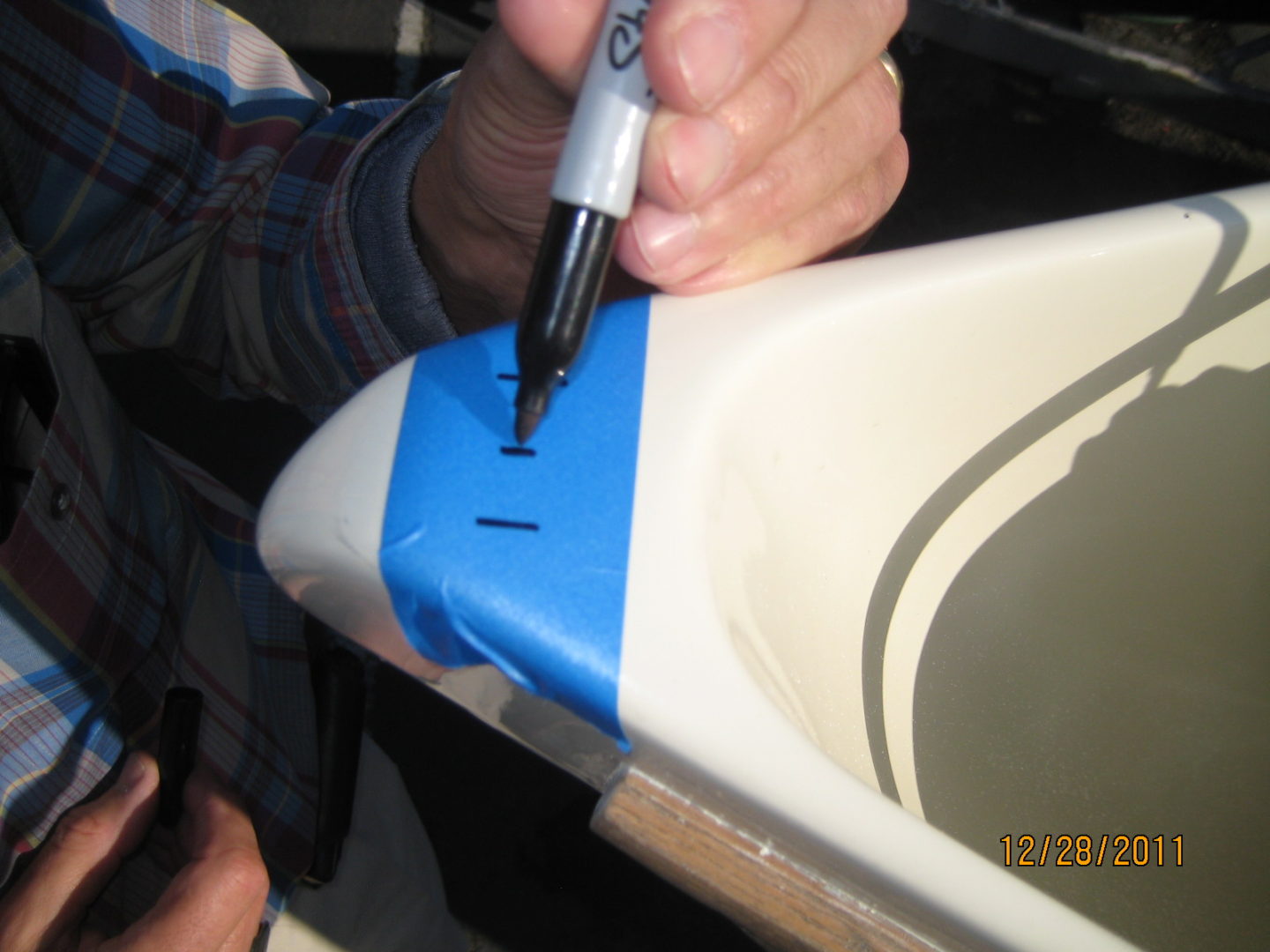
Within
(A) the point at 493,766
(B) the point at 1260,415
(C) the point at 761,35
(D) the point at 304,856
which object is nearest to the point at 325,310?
(C) the point at 761,35

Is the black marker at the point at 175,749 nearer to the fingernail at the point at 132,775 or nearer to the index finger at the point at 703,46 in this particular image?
the fingernail at the point at 132,775

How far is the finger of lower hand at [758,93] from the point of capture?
12.4 inches

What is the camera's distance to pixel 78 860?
0.49 m

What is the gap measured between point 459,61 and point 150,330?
77 cm

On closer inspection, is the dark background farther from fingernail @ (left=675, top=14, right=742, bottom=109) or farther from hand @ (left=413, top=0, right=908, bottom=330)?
fingernail @ (left=675, top=14, right=742, bottom=109)

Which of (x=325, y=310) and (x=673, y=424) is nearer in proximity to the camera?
(x=673, y=424)

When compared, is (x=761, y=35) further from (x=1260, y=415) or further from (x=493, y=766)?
(x=493, y=766)

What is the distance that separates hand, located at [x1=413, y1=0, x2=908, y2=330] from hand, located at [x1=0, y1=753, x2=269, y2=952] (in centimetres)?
44

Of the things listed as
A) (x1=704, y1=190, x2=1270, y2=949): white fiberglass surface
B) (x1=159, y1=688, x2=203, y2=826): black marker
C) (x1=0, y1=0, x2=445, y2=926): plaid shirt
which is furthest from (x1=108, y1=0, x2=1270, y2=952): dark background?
(x1=704, y1=190, x2=1270, y2=949): white fiberglass surface

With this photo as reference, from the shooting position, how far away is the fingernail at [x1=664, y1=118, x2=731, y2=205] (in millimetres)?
321

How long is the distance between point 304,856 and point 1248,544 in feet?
2.70

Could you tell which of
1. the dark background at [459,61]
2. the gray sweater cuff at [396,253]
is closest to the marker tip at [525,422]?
the gray sweater cuff at [396,253]

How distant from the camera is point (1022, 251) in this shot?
0.40 metres
